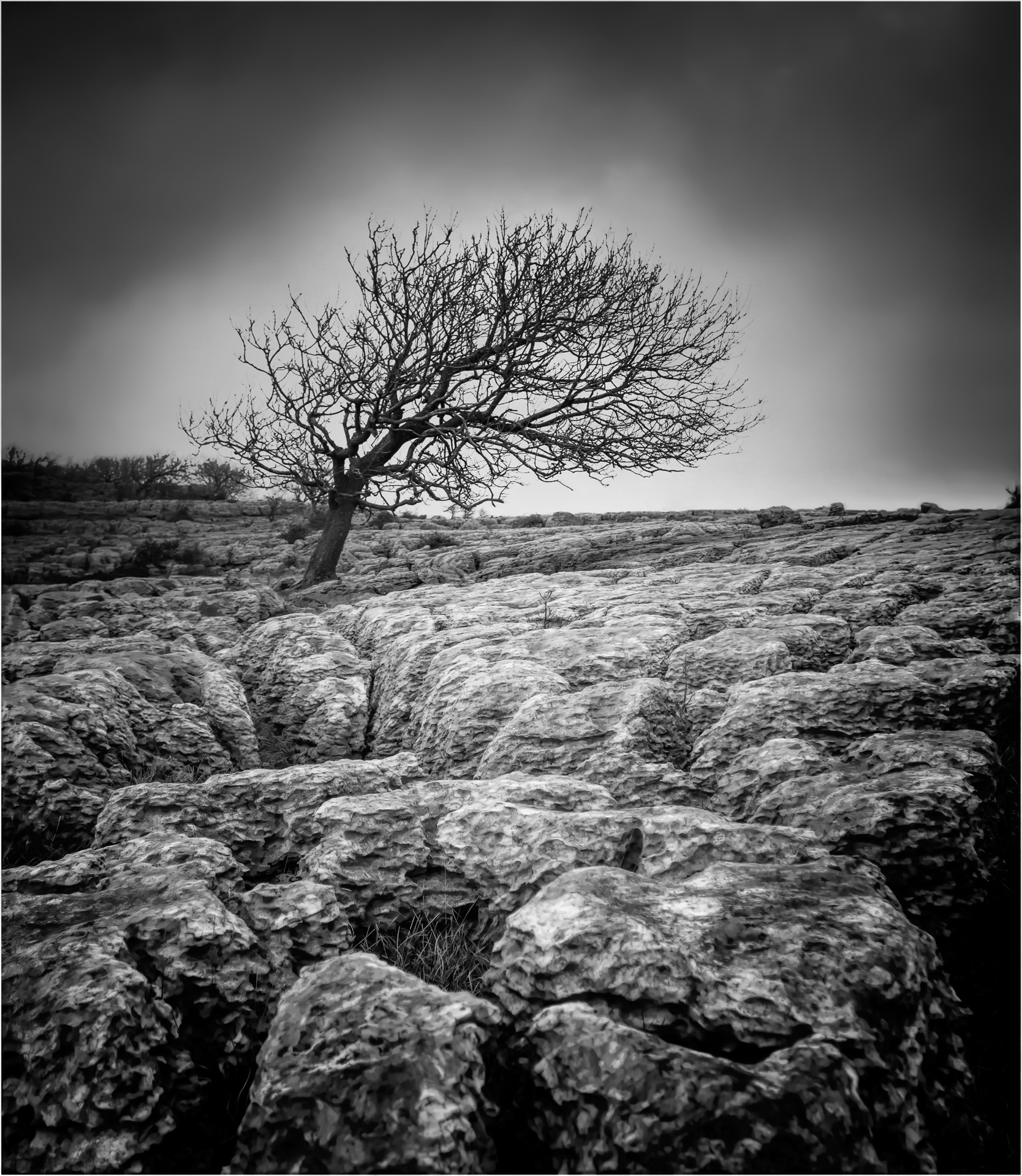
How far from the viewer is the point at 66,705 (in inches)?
203

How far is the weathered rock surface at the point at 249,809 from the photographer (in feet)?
12.7

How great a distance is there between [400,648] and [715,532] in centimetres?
1147

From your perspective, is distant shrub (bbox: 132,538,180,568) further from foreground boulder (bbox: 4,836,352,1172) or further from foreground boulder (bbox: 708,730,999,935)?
foreground boulder (bbox: 708,730,999,935)

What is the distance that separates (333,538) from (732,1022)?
14.8 metres

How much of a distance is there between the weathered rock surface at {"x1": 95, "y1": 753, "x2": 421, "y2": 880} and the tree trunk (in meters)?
11.5

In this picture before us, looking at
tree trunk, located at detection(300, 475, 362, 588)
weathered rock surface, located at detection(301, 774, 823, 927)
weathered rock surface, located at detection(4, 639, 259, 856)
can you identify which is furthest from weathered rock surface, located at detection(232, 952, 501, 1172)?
tree trunk, located at detection(300, 475, 362, 588)

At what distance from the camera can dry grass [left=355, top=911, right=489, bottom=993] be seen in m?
3.02

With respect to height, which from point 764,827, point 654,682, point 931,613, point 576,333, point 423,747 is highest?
point 576,333

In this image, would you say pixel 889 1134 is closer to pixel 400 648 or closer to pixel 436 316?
pixel 400 648

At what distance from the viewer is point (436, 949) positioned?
10.3 feet

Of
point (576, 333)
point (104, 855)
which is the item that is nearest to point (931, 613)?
point (104, 855)

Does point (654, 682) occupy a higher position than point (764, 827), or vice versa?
point (654, 682)

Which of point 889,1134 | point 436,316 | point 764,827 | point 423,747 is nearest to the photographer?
point 889,1134

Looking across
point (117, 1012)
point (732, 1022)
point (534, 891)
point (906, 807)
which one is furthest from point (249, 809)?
point (906, 807)
